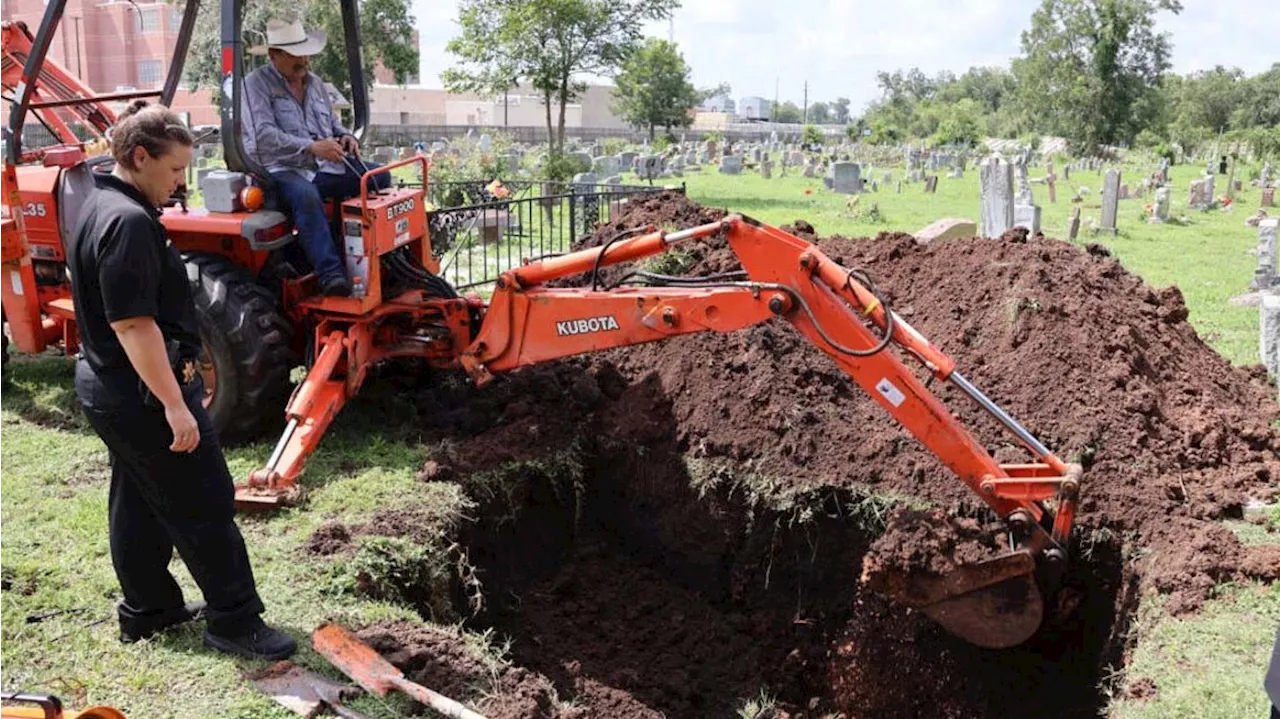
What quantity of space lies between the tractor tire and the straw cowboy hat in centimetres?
127

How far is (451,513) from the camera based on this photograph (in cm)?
545

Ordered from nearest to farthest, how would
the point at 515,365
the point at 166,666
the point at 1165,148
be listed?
the point at 166,666 → the point at 515,365 → the point at 1165,148

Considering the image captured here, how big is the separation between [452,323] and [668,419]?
1.39 m

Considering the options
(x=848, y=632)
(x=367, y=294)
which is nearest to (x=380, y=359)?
(x=367, y=294)

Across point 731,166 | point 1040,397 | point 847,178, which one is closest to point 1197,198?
point 847,178

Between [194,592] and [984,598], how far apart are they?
3498mm

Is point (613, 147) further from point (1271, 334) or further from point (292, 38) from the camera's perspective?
point (292, 38)

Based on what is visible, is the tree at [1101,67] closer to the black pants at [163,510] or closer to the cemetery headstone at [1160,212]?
the cemetery headstone at [1160,212]

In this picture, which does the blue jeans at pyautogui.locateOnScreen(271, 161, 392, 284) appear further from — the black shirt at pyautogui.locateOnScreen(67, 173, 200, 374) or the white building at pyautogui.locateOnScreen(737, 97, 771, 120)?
the white building at pyautogui.locateOnScreen(737, 97, 771, 120)

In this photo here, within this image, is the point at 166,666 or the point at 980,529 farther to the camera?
the point at 980,529

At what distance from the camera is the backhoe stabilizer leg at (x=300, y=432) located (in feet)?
17.8

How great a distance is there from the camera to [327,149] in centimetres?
589

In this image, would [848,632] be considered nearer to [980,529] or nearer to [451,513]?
[980,529]

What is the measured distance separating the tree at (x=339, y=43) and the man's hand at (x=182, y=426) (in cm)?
2108
